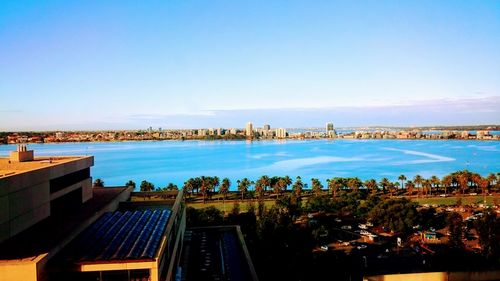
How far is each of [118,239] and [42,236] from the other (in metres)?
2.34

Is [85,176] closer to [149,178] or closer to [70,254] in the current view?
[70,254]

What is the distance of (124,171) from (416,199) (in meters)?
60.8

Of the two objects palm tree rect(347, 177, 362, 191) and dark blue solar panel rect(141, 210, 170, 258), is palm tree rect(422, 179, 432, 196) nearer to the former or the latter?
palm tree rect(347, 177, 362, 191)

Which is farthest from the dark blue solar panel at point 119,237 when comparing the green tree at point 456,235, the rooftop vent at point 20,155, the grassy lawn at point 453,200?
the grassy lawn at point 453,200

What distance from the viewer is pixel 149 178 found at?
76.7 metres

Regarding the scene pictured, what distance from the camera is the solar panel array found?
11.7 m

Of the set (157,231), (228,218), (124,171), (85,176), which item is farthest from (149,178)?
(157,231)

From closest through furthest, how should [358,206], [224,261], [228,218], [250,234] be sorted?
[224,261], [250,234], [228,218], [358,206]

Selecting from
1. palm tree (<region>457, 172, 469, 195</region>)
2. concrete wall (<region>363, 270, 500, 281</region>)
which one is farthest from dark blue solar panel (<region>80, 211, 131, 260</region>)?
palm tree (<region>457, 172, 469, 195</region>)

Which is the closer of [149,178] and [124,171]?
[149,178]

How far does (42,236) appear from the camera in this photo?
40.3ft

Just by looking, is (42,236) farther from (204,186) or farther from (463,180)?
(463,180)

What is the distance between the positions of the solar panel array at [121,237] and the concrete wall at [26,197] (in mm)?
1729

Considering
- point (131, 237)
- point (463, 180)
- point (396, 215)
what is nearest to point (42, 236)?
point (131, 237)
